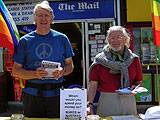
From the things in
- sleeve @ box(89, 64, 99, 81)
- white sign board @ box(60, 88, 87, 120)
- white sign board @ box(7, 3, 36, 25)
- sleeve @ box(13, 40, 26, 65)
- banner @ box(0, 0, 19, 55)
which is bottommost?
white sign board @ box(60, 88, 87, 120)

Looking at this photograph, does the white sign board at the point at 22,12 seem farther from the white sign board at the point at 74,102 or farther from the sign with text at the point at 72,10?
the white sign board at the point at 74,102

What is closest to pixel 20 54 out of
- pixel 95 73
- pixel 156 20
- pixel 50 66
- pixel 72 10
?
pixel 50 66

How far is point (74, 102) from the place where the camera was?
3.71 metres

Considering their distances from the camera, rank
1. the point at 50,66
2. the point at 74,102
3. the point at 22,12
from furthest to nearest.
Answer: the point at 22,12
the point at 50,66
the point at 74,102

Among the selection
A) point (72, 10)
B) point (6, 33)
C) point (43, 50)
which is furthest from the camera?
point (72, 10)

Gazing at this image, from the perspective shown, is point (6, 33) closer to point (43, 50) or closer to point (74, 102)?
point (43, 50)

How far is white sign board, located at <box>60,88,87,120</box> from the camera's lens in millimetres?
3707

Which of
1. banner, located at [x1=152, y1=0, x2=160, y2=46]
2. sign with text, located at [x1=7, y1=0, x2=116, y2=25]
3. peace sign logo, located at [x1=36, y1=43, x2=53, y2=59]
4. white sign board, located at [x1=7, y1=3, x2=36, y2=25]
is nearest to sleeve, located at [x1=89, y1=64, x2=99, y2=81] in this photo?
peace sign logo, located at [x1=36, y1=43, x2=53, y2=59]

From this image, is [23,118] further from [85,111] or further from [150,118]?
[150,118]

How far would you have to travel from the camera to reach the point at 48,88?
4305 mm

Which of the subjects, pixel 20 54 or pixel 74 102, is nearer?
pixel 74 102

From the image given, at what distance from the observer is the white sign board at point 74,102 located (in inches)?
146

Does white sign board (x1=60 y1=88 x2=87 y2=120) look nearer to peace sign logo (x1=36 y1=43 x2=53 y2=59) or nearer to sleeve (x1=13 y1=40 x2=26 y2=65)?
peace sign logo (x1=36 y1=43 x2=53 y2=59)

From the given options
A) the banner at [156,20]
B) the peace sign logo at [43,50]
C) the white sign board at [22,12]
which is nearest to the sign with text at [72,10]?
the white sign board at [22,12]
